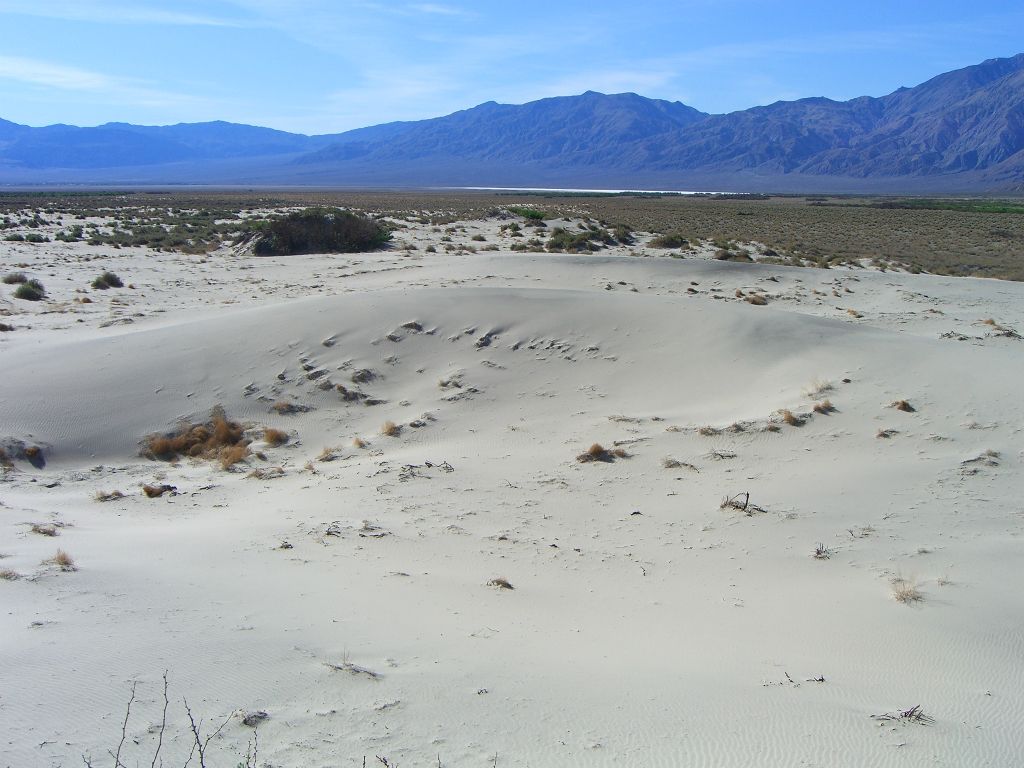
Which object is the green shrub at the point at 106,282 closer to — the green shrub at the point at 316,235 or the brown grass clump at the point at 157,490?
the green shrub at the point at 316,235

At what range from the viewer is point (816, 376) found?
12750mm

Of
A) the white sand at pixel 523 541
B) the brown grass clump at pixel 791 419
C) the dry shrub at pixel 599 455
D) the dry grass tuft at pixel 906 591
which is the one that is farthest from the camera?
the brown grass clump at pixel 791 419

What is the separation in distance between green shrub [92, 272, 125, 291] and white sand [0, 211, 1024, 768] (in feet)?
14.6

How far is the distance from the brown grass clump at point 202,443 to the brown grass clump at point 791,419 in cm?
723

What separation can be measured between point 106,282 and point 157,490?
15186 millimetres

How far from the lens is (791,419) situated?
36.1ft

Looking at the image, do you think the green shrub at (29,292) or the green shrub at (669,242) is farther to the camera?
the green shrub at (669,242)

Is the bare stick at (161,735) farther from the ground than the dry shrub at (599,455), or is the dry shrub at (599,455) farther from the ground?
the bare stick at (161,735)

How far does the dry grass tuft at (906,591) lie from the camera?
6145mm

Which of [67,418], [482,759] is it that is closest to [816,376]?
[482,759]

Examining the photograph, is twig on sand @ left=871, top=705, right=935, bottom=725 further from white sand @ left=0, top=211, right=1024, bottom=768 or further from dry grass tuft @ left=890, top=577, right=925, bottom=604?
dry grass tuft @ left=890, top=577, right=925, bottom=604

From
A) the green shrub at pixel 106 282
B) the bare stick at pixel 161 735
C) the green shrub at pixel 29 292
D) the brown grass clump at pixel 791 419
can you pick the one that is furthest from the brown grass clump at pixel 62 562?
the green shrub at pixel 106 282

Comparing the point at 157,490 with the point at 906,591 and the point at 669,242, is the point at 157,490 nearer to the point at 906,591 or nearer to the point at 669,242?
the point at 906,591

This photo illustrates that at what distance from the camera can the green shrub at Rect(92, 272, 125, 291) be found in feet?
73.8
